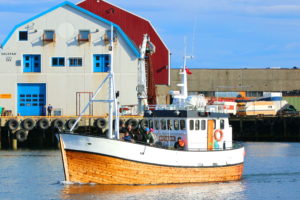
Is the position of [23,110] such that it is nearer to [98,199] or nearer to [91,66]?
[91,66]

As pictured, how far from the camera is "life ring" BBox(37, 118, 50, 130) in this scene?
54156mm

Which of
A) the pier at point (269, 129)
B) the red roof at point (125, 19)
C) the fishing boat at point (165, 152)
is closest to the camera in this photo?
the fishing boat at point (165, 152)

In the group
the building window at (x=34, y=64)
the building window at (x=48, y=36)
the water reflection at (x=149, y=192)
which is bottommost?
the water reflection at (x=149, y=192)

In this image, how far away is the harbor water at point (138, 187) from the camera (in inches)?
1108

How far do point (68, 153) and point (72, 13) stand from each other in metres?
Result: 33.3

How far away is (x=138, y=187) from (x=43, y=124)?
26.4m

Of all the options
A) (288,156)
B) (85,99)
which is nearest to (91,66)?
(85,99)

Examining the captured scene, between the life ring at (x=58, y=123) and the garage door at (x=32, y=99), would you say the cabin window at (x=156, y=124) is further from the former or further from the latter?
the garage door at (x=32, y=99)

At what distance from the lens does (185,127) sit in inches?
1251

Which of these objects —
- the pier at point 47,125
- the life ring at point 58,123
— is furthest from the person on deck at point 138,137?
the life ring at point 58,123

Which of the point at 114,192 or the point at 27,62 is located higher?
the point at 27,62

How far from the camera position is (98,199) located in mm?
26906

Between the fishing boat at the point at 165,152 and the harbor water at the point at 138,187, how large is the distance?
430mm

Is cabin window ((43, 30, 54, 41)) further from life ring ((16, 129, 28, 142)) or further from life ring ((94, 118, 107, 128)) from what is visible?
life ring ((94, 118, 107, 128))
